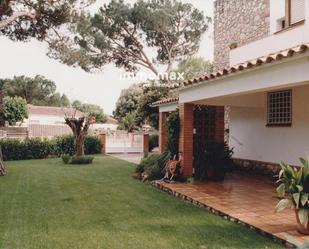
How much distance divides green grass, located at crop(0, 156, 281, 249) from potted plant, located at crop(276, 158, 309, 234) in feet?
1.91

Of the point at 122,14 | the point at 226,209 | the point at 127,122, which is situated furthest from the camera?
the point at 127,122

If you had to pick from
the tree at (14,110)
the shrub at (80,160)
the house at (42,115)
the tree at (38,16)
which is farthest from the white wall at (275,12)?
the house at (42,115)

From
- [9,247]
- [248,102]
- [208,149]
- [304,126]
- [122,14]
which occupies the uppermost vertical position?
[122,14]

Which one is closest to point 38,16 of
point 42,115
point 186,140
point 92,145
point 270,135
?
point 186,140

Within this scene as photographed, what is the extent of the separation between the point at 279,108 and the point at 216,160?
119 inches

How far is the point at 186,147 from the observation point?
35.1 feet

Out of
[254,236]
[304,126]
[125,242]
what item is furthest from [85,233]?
[304,126]

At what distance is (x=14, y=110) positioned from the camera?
41.5 metres

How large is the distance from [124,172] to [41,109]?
42.9m

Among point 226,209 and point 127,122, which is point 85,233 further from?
point 127,122

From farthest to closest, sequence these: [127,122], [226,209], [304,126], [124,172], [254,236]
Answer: [127,122] → [124,172] → [304,126] → [226,209] → [254,236]

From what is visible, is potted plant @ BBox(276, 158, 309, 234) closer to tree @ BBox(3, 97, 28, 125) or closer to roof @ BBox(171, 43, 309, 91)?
roof @ BBox(171, 43, 309, 91)

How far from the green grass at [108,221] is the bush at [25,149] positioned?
1098 cm

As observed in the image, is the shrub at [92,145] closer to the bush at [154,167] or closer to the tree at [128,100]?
the bush at [154,167]
